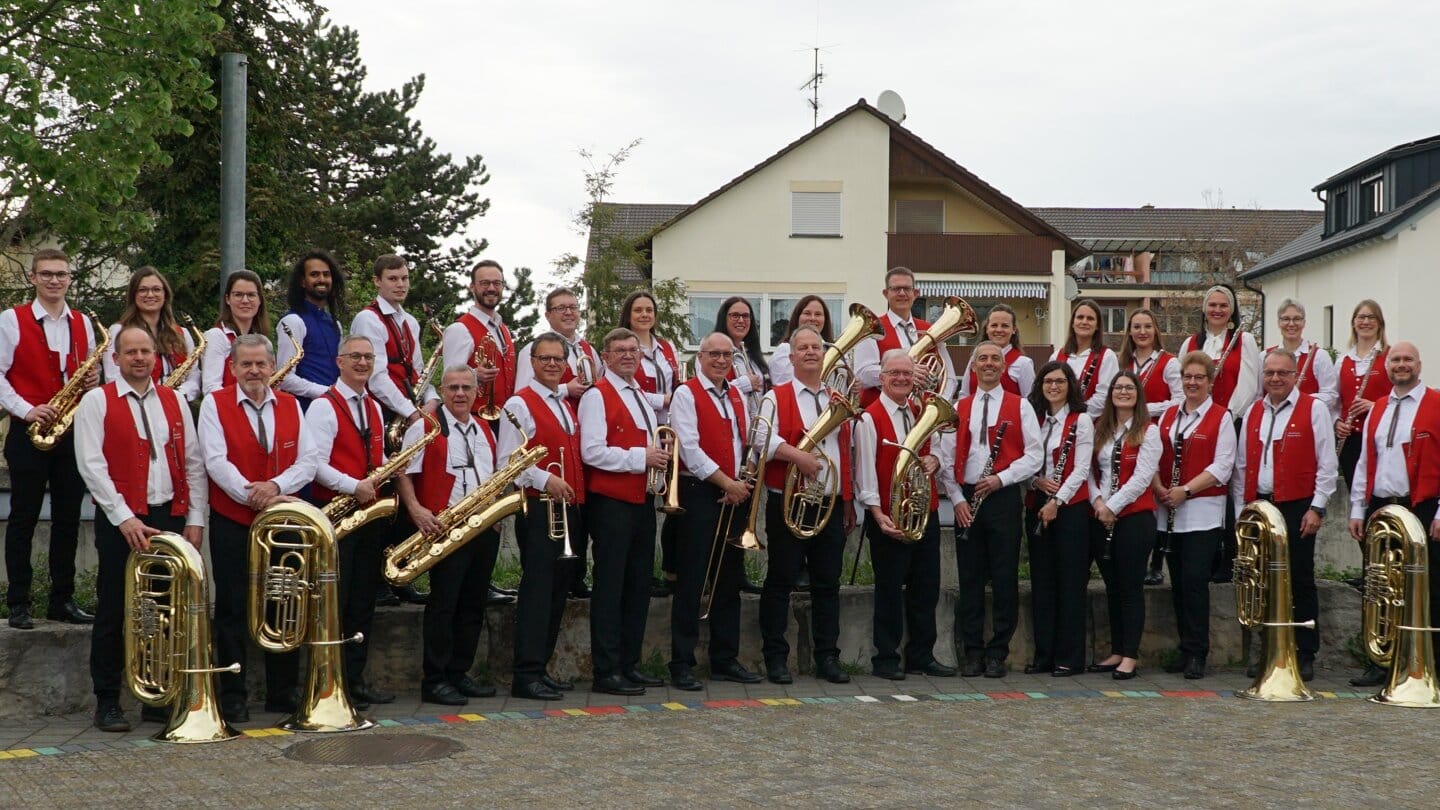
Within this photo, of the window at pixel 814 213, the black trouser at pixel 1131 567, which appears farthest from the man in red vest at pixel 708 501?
the window at pixel 814 213

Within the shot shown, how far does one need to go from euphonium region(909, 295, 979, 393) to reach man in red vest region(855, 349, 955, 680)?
0.34 meters

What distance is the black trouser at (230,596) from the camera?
27.0 feet

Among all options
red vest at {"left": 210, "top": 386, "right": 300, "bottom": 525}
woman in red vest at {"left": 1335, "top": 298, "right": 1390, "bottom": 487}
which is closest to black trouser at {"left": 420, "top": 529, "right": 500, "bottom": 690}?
red vest at {"left": 210, "top": 386, "right": 300, "bottom": 525}

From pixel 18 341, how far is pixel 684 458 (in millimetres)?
3895

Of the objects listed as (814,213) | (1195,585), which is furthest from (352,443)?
(814,213)

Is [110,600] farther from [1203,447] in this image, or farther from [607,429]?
[1203,447]

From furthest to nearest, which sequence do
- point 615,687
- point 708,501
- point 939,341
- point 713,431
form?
point 939,341, point 708,501, point 713,431, point 615,687

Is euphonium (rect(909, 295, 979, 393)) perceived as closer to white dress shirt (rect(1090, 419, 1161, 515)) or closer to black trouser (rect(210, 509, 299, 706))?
white dress shirt (rect(1090, 419, 1161, 515))

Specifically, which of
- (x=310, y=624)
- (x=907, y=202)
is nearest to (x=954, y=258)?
(x=907, y=202)

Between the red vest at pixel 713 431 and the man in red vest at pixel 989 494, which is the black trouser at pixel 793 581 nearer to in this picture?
the red vest at pixel 713 431

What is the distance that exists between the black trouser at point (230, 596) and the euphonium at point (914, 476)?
400cm

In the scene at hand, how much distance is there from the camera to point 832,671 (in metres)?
9.85

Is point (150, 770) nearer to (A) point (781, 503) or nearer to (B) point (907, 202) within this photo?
(A) point (781, 503)

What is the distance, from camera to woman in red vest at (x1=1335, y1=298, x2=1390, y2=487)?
10.6 meters
